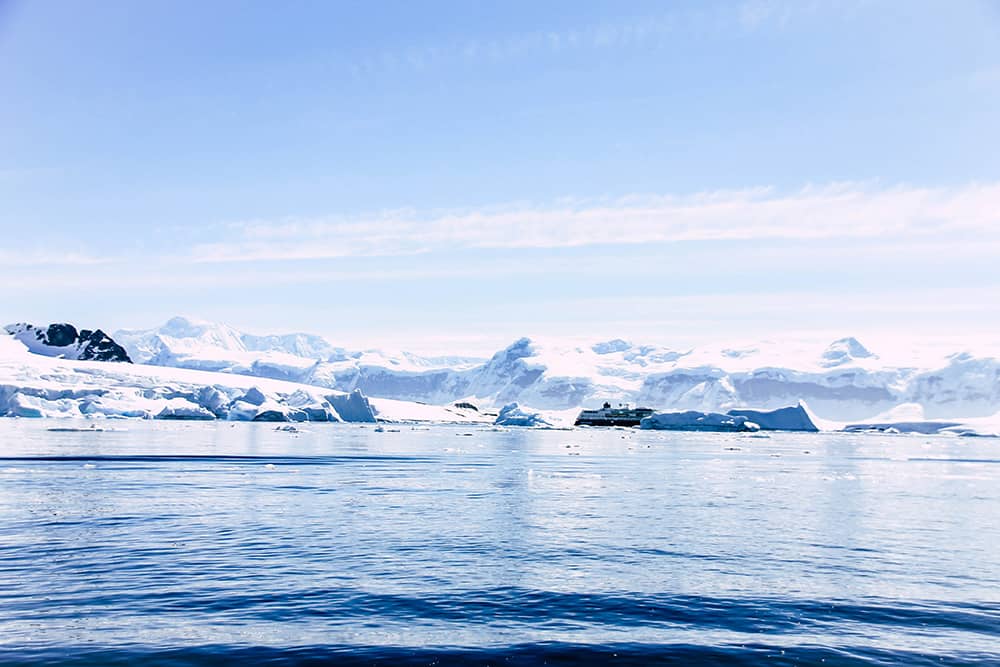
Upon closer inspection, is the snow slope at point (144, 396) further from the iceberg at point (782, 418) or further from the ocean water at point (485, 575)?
the ocean water at point (485, 575)

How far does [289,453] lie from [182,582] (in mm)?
43058

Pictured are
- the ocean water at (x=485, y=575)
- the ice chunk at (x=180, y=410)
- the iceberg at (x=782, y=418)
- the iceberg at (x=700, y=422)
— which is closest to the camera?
the ocean water at (x=485, y=575)

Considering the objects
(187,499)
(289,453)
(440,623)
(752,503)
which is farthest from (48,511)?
(289,453)

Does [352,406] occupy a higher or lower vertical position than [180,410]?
higher

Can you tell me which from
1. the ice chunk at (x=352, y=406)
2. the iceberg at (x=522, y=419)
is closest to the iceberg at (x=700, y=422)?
the iceberg at (x=522, y=419)

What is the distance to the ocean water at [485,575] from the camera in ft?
40.7

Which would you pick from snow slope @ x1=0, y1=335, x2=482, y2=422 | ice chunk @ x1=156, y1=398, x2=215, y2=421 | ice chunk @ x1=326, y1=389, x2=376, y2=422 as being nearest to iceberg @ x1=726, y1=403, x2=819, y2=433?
ice chunk @ x1=326, y1=389, x2=376, y2=422

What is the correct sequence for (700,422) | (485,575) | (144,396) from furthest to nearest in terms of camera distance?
(700,422)
(144,396)
(485,575)

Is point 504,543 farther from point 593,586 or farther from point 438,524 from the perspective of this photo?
point 593,586

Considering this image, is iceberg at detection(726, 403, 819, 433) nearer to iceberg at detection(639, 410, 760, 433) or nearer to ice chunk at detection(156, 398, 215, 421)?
iceberg at detection(639, 410, 760, 433)

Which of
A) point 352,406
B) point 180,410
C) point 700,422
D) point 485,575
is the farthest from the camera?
point 700,422

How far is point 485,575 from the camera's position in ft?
56.6

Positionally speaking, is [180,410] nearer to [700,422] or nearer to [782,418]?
[700,422]

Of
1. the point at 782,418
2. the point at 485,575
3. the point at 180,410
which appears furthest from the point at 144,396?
the point at 485,575
